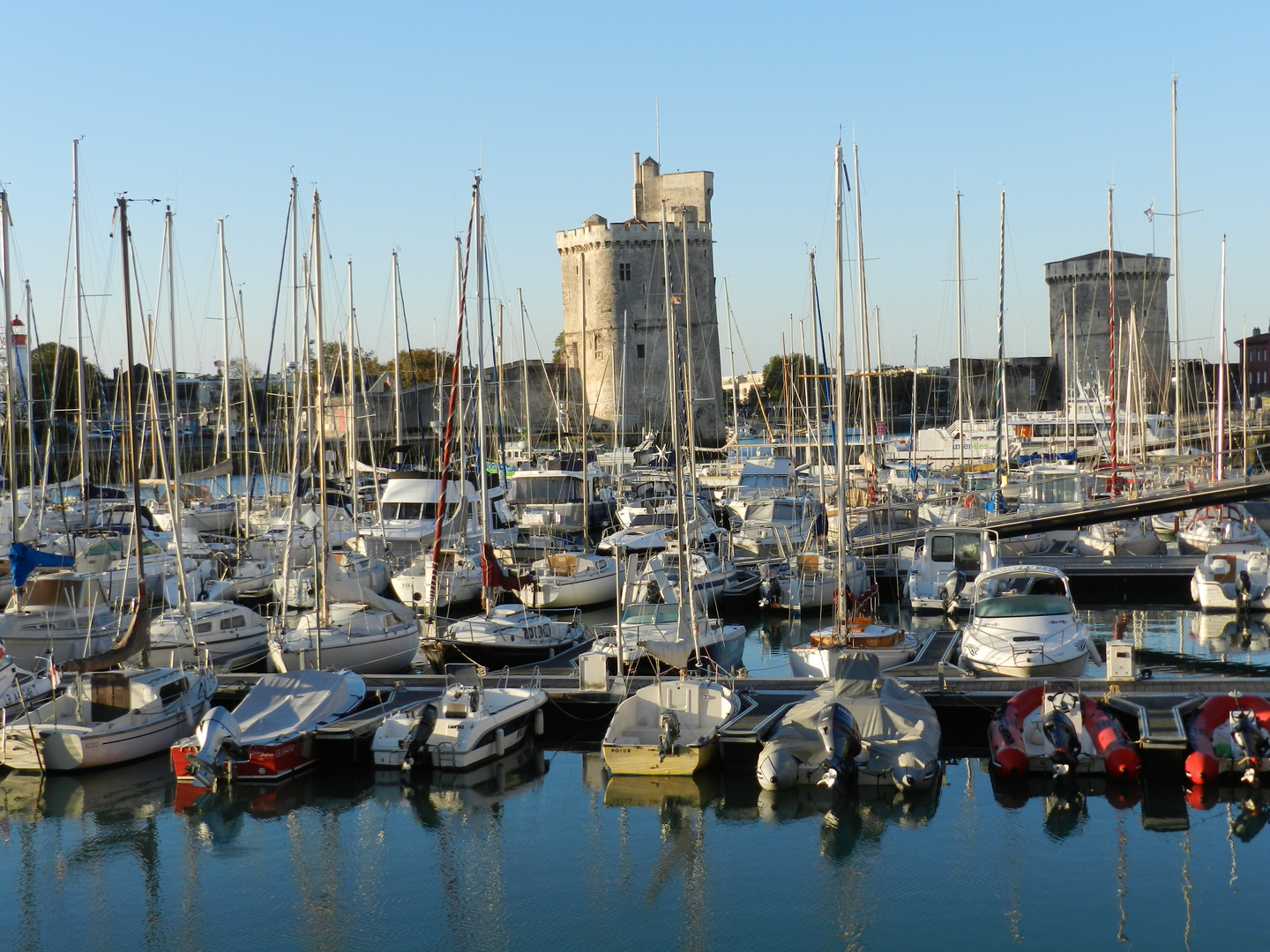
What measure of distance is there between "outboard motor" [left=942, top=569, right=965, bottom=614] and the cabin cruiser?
11.5m

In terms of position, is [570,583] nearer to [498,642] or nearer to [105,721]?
[498,642]

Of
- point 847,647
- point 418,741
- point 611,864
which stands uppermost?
point 847,647

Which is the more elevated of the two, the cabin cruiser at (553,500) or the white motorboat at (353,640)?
the cabin cruiser at (553,500)

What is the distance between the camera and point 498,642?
60.3 feet

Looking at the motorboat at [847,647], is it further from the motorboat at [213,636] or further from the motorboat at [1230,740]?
the motorboat at [213,636]

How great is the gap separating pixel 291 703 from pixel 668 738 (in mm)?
4344

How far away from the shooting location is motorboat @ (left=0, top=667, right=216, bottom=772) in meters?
14.4

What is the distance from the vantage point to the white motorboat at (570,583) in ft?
76.3

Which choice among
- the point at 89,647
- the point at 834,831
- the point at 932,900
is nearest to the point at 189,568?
the point at 89,647

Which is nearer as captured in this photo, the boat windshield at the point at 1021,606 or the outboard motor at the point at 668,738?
the outboard motor at the point at 668,738

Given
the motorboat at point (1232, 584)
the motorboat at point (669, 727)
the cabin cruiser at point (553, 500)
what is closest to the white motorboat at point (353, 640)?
the motorboat at point (669, 727)

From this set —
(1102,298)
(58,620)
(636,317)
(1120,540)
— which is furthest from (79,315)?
(1102,298)

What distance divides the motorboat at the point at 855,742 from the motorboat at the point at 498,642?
529cm

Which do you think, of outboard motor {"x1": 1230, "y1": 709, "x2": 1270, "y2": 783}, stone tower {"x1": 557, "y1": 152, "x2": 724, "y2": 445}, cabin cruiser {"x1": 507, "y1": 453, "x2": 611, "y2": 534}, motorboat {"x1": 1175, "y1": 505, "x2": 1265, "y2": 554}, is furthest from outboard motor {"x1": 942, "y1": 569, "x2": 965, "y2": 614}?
stone tower {"x1": 557, "y1": 152, "x2": 724, "y2": 445}
